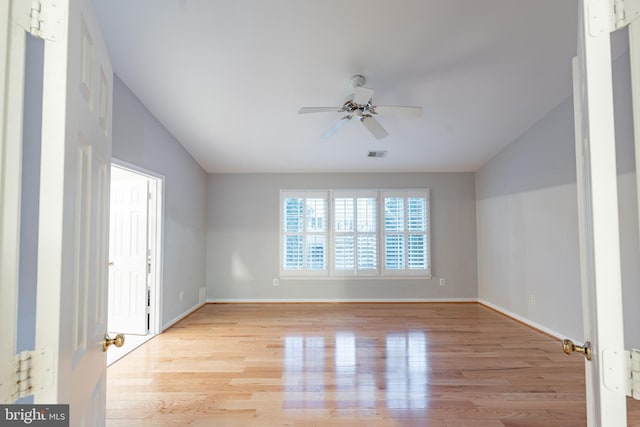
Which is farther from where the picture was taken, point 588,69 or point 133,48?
point 133,48

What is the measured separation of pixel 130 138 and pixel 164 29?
127 centimetres

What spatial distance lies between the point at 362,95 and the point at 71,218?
92.9 inches

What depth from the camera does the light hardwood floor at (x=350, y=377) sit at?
2064mm

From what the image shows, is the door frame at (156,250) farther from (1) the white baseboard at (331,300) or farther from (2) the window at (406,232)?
(2) the window at (406,232)

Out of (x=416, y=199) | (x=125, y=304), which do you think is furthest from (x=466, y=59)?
(x=125, y=304)

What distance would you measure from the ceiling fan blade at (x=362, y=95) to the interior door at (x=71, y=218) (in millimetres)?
1931

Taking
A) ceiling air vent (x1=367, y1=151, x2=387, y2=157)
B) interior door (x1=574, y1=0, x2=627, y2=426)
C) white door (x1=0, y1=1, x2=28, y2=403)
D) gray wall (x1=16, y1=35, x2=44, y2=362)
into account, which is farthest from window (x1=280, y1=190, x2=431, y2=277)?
white door (x1=0, y1=1, x2=28, y2=403)

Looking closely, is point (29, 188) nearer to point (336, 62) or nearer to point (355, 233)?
point (336, 62)

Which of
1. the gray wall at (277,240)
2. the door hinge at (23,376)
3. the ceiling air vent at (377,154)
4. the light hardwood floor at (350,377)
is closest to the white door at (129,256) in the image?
the light hardwood floor at (350,377)

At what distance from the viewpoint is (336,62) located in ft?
9.12

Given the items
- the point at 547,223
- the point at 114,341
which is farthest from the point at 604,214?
the point at 547,223

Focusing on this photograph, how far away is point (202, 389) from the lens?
2.42 meters

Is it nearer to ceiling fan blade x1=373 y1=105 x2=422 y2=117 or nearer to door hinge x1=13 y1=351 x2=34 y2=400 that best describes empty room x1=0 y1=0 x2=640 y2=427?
door hinge x1=13 y1=351 x2=34 y2=400

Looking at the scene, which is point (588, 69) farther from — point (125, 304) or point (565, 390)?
point (125, 304)
